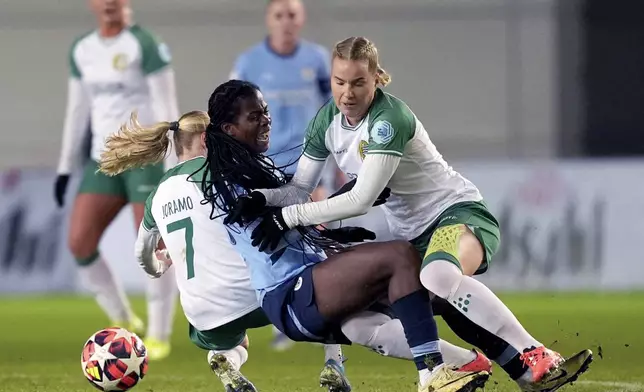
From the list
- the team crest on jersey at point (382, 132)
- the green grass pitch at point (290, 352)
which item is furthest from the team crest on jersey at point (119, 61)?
the team crest on jersey at point (382, 132)

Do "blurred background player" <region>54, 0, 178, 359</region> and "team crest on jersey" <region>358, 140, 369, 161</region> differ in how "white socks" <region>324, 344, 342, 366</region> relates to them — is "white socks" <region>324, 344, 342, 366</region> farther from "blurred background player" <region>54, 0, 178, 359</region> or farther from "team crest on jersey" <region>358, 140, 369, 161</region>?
"blurred background player" <region>54, 0, 178, 359</region>

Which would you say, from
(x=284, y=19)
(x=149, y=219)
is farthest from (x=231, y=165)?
(x=284, y=19)

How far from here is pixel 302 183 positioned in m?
5.81

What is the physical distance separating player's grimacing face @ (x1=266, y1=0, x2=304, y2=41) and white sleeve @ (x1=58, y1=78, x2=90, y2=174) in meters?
1.44

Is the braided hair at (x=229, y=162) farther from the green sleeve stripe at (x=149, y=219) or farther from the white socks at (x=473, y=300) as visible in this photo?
the white socks at (x=473, y=300)

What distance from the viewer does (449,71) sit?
1820 cm

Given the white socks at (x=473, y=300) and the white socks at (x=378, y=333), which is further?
the white socks at (x=378, y=333)

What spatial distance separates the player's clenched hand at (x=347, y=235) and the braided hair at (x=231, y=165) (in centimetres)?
4

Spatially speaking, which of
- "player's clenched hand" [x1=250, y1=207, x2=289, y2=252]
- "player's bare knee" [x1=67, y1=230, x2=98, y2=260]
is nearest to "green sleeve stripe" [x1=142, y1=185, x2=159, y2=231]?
"player's clenched hand" [x1=250, y1=207, x2=289, y2=252]

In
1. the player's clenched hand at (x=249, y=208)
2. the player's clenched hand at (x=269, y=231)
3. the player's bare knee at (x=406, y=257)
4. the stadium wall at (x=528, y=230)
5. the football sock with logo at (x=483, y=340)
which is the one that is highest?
the player's clenched hand at (x=249, y=208)

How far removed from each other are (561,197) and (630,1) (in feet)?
13.9

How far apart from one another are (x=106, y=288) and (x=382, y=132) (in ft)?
14.8

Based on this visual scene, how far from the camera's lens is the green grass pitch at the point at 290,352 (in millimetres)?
6902

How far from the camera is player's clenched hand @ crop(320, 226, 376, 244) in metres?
5.65
